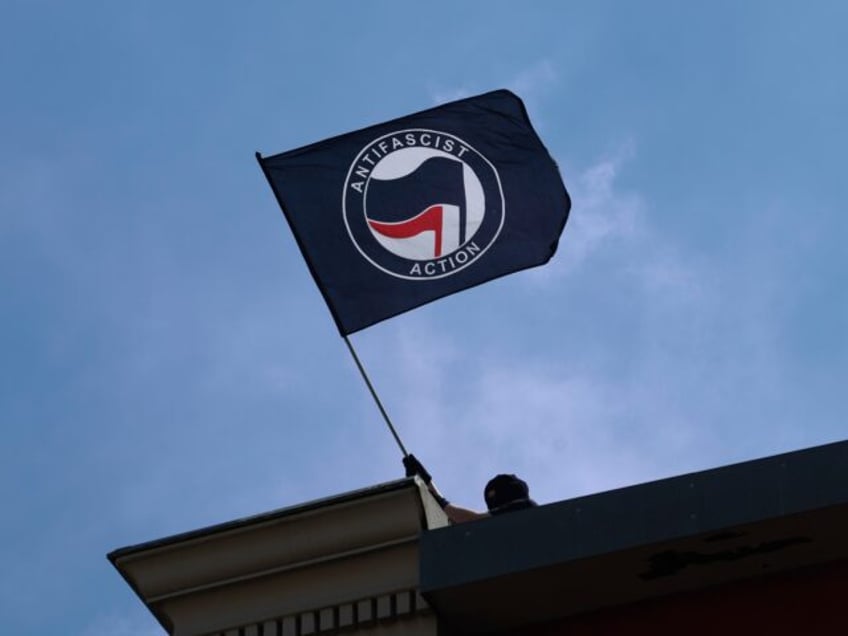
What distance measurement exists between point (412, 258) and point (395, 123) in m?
1.37

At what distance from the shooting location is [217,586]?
993cm

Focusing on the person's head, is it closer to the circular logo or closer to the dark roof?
the dark roof

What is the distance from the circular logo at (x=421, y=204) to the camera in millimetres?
12289

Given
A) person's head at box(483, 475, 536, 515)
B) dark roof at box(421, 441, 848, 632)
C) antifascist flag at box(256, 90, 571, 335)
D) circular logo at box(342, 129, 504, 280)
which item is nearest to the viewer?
dark roof at box(421, 441, 848, 632)

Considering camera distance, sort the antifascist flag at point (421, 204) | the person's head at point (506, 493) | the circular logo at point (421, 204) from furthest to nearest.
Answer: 1. the circular logo at point (421, 204)
2. the antifascist flag at point (421, 204)
3. the person's head at point (506, 493)

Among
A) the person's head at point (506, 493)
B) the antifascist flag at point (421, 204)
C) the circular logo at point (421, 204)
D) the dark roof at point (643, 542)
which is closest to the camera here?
the dark roof at point (643, 542)

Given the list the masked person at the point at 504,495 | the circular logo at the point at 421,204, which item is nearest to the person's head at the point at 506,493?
the masked person at the point at 504,495

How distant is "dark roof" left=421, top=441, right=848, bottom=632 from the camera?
9.15 metres

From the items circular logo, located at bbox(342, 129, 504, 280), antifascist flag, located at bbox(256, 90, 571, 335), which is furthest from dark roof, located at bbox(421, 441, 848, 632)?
circular logo, located at bbox(342, 129, 504, 280)

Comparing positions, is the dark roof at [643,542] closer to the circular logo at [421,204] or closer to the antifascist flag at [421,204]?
the antifascist flag at [421,204]

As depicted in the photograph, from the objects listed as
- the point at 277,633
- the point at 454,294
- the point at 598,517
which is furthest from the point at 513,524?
the point at 454,294

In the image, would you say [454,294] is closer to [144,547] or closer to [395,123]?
[395,123]

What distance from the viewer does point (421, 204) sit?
12.7m

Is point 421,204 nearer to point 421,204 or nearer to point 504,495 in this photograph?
point 421,204
